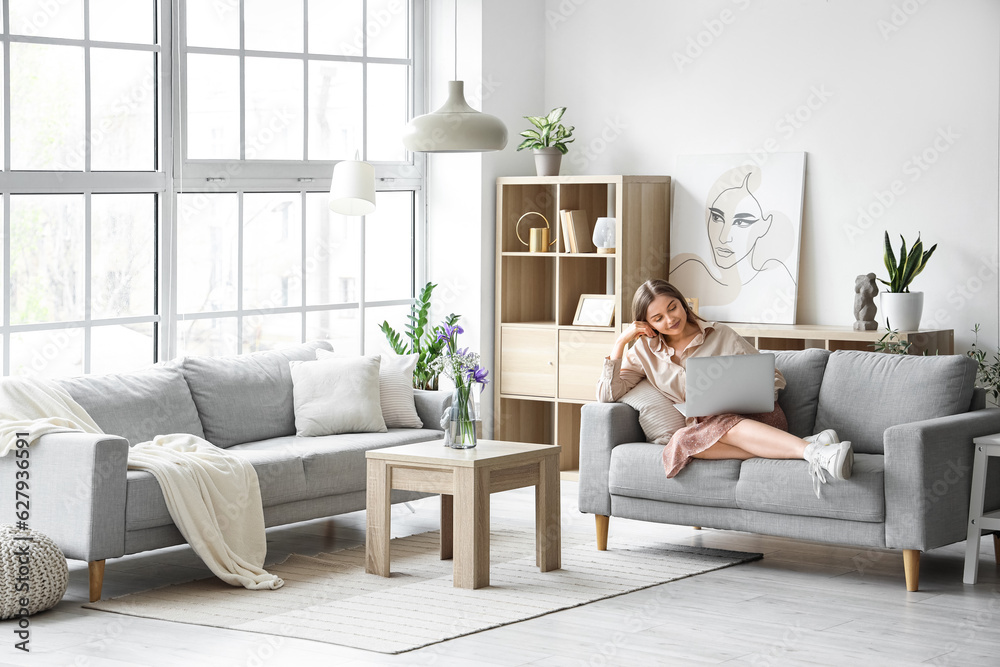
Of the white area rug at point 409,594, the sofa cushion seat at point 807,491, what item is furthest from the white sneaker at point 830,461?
the white area rug at point 409,594

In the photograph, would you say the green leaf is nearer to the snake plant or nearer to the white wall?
the white wall

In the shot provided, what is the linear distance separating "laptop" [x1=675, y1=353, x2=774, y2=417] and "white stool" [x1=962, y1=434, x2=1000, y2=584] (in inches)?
31.6

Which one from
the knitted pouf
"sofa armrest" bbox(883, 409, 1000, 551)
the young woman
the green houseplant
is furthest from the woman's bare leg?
the knitted pouf

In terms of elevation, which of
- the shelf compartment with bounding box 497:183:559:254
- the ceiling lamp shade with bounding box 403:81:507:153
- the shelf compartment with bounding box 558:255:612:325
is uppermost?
the ceiling lamp shade with bounding box 403:81:507:153

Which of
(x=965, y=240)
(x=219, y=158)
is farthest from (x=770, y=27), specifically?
(x=219, y=158)

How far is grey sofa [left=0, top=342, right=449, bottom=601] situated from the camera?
15.0ft

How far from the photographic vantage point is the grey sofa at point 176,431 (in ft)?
15.0

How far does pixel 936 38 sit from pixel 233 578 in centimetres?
417

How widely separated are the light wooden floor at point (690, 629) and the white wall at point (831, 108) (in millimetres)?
1784

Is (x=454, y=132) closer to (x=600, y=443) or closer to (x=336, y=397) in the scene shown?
(x=600, y=443)

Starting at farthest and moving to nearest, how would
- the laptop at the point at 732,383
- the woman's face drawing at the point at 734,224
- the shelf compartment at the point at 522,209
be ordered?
the shelf compartment at the point at 522,209 → the woman's face drawing at the point at 734,224 → the laptop at the point at 732,383

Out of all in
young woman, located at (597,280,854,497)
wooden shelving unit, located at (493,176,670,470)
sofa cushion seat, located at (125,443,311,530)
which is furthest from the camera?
wooden shelving unit, located at (493,176,670,470)

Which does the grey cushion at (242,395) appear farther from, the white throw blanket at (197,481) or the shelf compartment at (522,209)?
the shelf compartment at (522,209)

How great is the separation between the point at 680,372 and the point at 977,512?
1.28m
